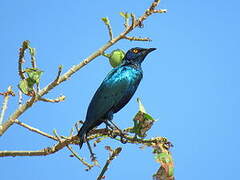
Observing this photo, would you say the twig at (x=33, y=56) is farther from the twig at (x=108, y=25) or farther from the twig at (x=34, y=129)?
the twig at (x=108, y=25)

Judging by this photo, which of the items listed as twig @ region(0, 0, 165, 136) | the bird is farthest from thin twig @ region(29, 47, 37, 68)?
the bird

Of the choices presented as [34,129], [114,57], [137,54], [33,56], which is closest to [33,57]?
[33,56]

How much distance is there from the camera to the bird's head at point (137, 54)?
23.1 ft

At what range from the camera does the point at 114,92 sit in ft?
20.4

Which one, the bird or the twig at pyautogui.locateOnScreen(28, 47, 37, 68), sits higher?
the bird

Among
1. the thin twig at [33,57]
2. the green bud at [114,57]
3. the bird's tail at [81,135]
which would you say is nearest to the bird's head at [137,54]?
the green bud at [114,57]

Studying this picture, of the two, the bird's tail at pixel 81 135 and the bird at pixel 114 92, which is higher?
the bird at pixel 114 92

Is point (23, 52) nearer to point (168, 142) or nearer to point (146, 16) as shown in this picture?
point (146, 16)

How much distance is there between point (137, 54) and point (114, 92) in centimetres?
114

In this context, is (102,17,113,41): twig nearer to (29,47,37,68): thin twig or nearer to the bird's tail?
(29,47,37,68): thin twig

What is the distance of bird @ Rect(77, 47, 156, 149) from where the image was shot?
19.2 ft

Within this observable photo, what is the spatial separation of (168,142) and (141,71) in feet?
10.6

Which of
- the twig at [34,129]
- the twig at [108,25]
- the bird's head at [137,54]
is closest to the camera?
the twig at [34,129]

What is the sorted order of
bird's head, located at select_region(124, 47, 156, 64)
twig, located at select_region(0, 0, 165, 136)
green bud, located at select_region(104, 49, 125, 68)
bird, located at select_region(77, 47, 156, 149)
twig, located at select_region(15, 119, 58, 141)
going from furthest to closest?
bird's head, located at select_region(124, 47, 156, 64) < bird, located at select_region(77, 47, 156, 149) < green bud, located at select_region(104, 49, 125, 68) < twig, located at select_region(15, 119, 58, 141) < twig, located at select_region(0, 0, 165, 136)
